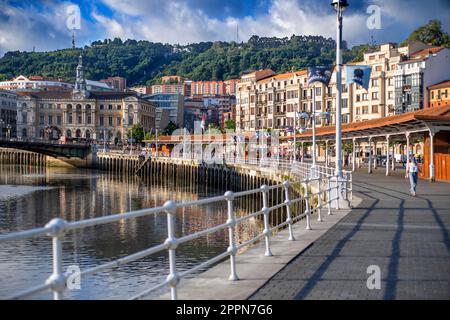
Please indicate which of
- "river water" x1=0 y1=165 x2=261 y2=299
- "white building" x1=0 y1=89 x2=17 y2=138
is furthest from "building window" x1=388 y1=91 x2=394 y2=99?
"white building" x1=0 y1=89 x2=17 y2=138

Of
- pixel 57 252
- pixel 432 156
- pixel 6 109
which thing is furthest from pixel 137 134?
pixel 57 252

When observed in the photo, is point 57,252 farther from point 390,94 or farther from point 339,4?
point 390,94

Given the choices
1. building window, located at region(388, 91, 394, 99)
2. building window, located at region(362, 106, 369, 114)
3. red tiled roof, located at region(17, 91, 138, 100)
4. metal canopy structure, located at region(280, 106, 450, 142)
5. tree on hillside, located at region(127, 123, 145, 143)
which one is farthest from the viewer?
red tiled roof, located at region(17, 91, 138, 100)

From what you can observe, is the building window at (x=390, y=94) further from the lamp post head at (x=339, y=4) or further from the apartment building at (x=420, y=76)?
the lamp post head at (x=339, y=4)

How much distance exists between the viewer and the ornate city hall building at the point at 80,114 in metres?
187

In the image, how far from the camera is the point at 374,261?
11062 millimetres

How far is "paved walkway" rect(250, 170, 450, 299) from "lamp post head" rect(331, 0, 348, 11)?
7.16m

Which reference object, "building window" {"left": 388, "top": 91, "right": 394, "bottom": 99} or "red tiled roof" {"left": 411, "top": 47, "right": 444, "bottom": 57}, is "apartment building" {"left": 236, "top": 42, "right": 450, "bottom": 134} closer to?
"building window" {"left": 388, "top": 91, "right": 394, "bottom": 99}

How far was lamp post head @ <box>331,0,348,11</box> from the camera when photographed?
71.4ft

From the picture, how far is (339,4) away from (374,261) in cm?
1286

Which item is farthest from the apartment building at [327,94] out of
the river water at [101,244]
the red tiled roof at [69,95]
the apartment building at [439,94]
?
the red tiled roof at [69,95]

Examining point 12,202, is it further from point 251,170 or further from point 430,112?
point 430,112
